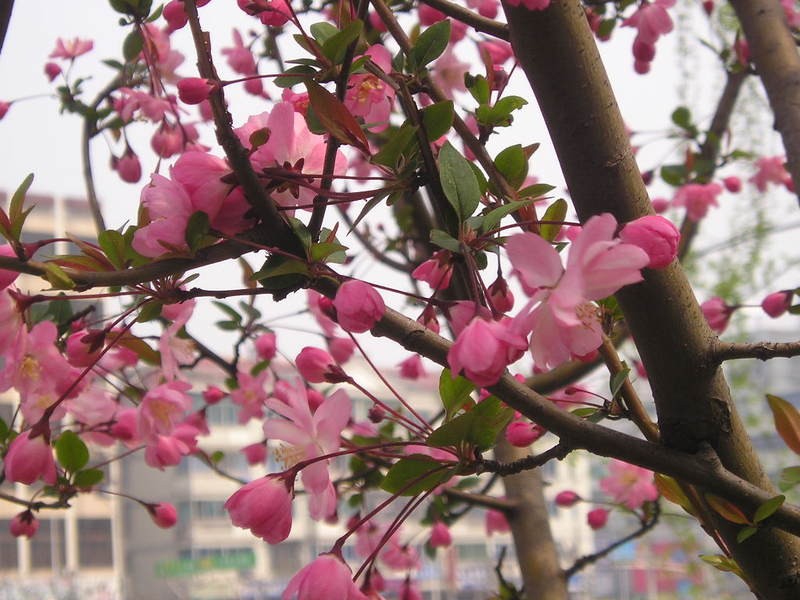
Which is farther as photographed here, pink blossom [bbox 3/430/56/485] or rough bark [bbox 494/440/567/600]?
rough bark [bbox 494/440/567/600]

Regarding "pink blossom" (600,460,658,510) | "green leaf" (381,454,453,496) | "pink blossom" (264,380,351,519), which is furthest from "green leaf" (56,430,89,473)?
"pink blossom" (600,460,658,510)

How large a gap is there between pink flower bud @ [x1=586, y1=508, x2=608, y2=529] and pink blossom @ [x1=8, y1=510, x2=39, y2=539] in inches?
34.8

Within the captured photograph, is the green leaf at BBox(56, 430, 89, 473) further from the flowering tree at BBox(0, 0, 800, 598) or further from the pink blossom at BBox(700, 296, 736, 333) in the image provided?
the pink blossom at BBox(700, 296, 736, 333)

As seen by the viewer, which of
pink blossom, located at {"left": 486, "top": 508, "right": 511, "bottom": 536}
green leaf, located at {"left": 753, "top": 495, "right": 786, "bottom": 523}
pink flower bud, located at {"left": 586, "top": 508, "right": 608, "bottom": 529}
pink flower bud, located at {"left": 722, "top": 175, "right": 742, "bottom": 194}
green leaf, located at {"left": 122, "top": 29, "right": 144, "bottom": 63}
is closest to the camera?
green leaf, located at {"left": 753, "top": 495, "right": 786, "bottom": 523}

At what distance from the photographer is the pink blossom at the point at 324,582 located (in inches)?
18.6

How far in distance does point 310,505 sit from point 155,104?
0.79m

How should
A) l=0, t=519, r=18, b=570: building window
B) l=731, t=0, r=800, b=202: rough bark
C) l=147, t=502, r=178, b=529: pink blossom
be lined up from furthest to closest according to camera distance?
l=0, t=519, r=18, b=570: building window → l=147, t=502, r=178, b=529: pink blossom → l=731, t=0, r=800, b=202: rough bark

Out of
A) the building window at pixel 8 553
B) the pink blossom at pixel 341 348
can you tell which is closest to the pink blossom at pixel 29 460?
the pink blossom at pixel 341 348

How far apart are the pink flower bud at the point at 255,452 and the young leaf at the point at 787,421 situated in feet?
3.15

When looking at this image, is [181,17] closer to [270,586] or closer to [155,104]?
[155,104]

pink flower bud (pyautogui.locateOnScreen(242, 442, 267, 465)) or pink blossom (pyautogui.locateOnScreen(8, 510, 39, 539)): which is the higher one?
pink flower bud (pyautogui.locateOnScreen(242, 442, 267, 465))

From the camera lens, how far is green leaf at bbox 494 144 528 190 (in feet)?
1.77

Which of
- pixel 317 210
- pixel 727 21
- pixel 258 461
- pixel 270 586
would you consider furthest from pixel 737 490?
pixel 270 586

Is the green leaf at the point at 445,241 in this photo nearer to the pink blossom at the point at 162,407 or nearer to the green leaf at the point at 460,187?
the green leaf at the point at 460,187
